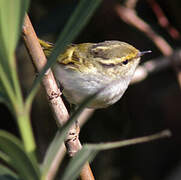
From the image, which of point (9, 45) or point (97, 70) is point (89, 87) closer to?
point (97, 70)

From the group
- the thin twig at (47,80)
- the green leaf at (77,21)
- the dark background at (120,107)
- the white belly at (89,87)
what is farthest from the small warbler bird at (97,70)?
the green leaf at (77,21)

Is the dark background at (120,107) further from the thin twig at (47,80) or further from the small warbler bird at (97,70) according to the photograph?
the thin twig at (47,80)

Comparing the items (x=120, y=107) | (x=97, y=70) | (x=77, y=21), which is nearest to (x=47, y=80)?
(x=77, y=21)

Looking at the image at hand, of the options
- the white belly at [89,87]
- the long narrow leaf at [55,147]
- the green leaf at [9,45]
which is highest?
the white belly at [89,87]

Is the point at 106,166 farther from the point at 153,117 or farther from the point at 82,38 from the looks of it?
the point at 82,38

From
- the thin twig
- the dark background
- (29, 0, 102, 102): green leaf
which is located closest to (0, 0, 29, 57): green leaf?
(29, 0, 102, 102): green leaf

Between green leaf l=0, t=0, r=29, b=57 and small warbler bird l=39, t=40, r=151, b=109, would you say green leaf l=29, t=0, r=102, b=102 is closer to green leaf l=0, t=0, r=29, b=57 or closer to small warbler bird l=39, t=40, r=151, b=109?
green leaf l=0, t=0, r=29, b=57
